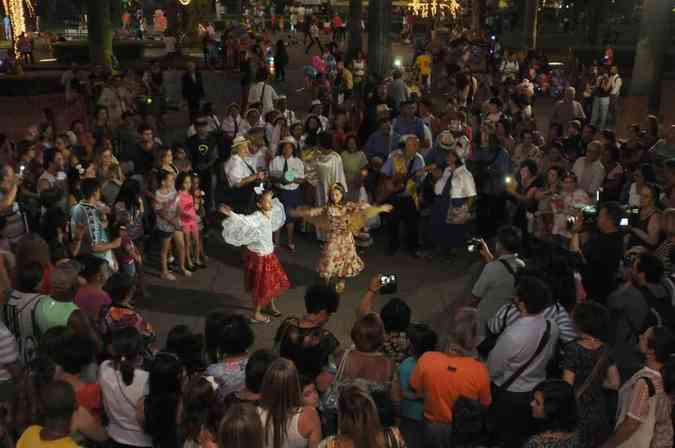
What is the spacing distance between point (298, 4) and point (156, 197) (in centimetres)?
3738

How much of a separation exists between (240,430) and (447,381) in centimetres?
143

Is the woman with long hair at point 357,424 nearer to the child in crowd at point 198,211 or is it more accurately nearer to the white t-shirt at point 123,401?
the white t-shirt at point 123,401

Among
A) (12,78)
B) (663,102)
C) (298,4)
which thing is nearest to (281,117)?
(12,78)

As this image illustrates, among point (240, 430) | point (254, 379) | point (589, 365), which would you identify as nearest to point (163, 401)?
point (254, 379)

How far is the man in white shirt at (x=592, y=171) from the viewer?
32.3 feet

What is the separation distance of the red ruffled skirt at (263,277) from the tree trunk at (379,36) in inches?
592

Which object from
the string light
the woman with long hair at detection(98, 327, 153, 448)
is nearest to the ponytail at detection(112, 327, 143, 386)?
the woman with long hair at detection(98, 327, 153, 448)

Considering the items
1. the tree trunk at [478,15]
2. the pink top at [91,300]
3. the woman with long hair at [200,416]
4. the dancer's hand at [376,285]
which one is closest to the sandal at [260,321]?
the pink top at [91,300]

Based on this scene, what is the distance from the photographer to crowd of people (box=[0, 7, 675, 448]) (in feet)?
15.0

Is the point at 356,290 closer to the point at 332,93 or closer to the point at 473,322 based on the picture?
the point at 473,322

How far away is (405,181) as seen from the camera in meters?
10.4

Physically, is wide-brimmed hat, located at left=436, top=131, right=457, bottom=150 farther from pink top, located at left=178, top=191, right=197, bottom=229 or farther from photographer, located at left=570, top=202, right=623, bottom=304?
pink top, located at left=178, top=191, right=197, bottom=229

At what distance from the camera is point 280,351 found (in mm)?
5418

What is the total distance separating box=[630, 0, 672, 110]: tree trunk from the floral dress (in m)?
9.44
